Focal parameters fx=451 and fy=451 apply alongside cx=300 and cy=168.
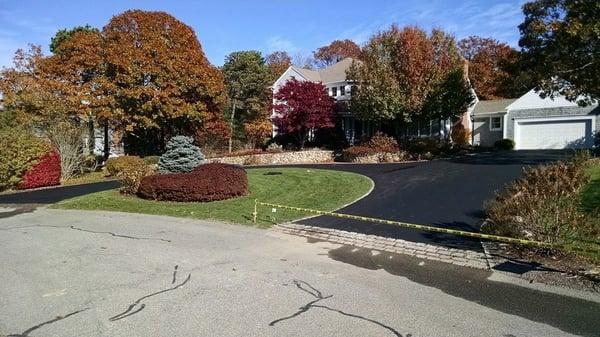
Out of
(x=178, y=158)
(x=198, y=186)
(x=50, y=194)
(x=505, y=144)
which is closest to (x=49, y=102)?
(x=50, y=194)

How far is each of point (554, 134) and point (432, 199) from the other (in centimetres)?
2385

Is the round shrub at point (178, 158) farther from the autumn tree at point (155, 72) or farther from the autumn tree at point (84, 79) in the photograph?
the autumn tree at point (84, 79)

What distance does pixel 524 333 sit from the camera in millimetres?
4781

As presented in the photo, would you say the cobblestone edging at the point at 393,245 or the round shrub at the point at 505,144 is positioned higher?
the round shrub at the point at 505,144

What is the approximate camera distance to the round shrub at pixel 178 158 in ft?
57.0

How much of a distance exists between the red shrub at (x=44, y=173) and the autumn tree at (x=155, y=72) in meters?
6.78

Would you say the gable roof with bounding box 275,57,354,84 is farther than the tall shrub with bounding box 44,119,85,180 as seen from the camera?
Yes

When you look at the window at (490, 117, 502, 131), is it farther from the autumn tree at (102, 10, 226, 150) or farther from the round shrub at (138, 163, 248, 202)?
the round shrub at (138, 163, 248, 202)

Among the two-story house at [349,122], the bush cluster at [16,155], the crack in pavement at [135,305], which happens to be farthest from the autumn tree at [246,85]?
the crack in pavement at [135,305]

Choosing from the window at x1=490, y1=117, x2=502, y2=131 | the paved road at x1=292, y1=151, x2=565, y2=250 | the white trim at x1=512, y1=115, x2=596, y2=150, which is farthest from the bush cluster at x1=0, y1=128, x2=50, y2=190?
the window at x1=490, y1=117, x2=502, y2=131

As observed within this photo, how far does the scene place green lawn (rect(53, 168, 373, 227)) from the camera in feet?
41.3

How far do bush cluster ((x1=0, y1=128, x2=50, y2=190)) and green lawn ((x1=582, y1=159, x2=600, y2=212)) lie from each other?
22287 mm

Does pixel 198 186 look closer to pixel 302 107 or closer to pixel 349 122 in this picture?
pixel 302 107

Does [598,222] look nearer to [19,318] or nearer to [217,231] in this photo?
[217,231]
